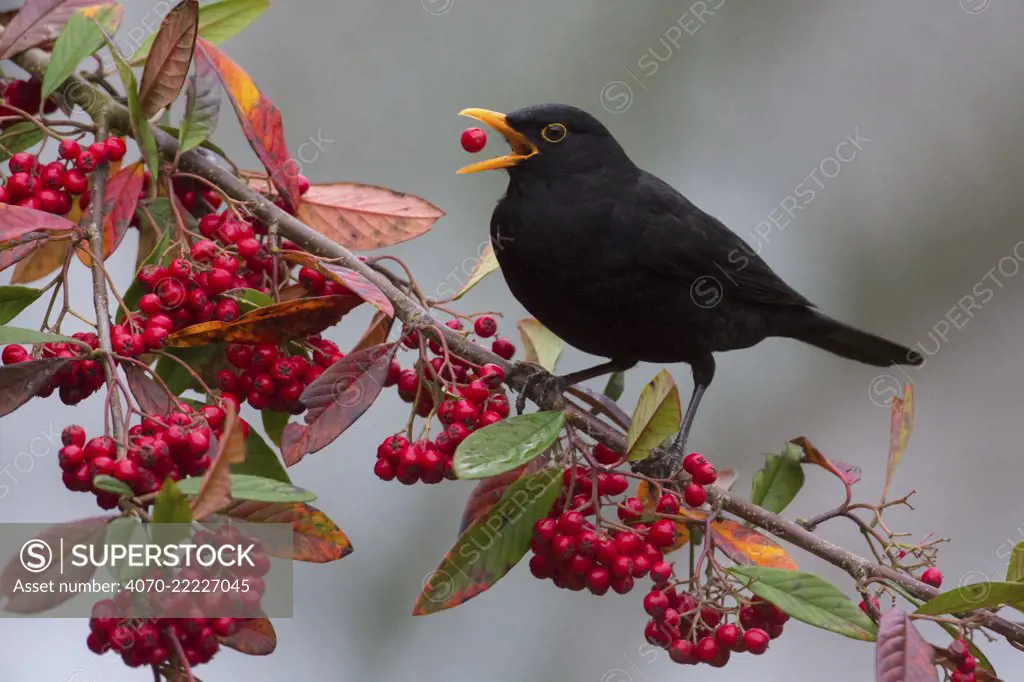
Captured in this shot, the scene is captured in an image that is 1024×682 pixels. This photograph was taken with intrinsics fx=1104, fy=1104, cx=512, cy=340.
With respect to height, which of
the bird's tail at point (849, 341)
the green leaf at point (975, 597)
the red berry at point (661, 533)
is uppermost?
the bird's tail at point (849, 341)

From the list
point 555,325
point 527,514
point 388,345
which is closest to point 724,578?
point 527,514

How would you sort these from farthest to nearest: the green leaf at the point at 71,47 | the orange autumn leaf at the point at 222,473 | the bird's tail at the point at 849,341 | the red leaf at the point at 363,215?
1. the bird's tail at the point at 849,341
2. the red leaf at the point at 363,215
3. the green leaf at the point at 71,47
4. the orange autumn leaf at the point at 222,473

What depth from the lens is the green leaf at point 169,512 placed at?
1.35 m

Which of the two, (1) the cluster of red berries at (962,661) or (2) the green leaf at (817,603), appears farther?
(1) the cluster of red berries at (962,661)

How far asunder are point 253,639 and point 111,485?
1.06ft

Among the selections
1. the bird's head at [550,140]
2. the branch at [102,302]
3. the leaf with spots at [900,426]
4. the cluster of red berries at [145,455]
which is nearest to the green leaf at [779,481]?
the leaf with spots at [900,426]

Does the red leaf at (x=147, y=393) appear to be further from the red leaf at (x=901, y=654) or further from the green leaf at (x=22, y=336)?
the red leaf at (x=901, y=654)

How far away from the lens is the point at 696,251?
3027 millimetres

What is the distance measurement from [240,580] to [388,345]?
530 millimetres

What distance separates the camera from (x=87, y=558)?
4.75 feet

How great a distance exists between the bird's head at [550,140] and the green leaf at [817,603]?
1484 millimetres

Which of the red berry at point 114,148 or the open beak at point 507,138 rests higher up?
the open beak at point 507,138

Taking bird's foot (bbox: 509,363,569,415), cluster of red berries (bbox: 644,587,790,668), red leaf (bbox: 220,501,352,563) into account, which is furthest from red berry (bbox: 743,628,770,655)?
red leaf (bbox: 220,501,352,563)

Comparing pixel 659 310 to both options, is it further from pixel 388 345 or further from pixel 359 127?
pixel 359 127
